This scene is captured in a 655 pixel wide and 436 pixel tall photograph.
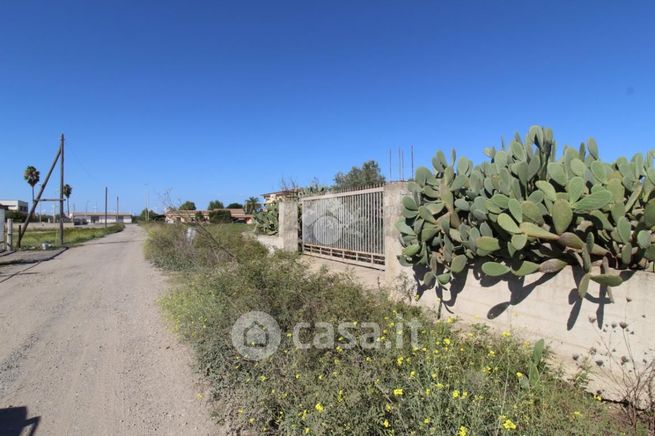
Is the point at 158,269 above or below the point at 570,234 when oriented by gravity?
below

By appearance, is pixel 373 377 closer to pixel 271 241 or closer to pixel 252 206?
pixel 271 241

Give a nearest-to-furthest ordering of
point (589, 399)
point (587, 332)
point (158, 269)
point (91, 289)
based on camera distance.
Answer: point (589, 399), point (587, 332), point (91, 289), point (158, 269)

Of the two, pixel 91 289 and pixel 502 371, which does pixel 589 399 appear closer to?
pixel 502 371

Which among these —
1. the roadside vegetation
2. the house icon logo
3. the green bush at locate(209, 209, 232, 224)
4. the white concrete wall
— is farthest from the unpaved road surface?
the green bush at locate(209, 209, 232, 224)

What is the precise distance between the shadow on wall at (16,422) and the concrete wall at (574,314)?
14.6 ft

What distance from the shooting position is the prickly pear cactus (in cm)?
348

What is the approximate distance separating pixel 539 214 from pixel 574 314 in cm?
99

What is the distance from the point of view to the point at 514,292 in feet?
13.9

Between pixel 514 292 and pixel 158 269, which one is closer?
pixel 514 292

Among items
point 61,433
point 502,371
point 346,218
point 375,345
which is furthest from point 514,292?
point 346,218

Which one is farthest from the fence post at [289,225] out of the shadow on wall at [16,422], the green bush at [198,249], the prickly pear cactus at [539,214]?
the shadow on wall at [16,422]

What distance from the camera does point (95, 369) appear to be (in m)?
4.46

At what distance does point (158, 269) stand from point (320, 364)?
35.1 feet

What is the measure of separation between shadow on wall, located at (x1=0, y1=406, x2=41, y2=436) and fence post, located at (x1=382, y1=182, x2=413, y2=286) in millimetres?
4551
